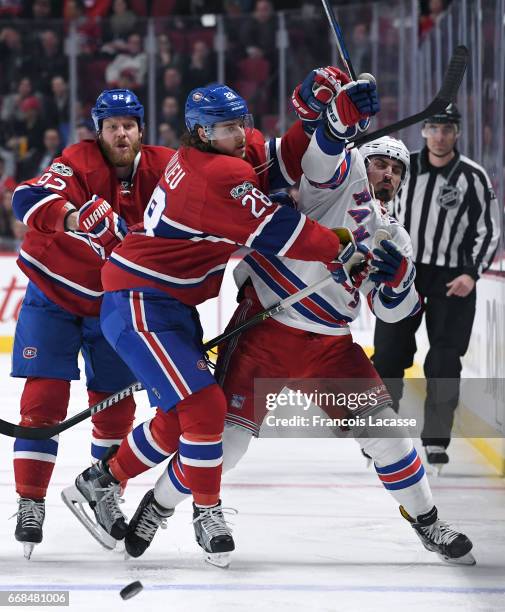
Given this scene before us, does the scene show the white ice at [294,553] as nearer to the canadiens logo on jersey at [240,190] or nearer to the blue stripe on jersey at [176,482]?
the blue stripe on jersey at [176,482]

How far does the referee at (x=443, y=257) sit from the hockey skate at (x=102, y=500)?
4.37 feet

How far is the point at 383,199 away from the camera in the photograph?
2.90 metres

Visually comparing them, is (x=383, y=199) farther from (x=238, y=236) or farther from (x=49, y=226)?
(x=49, y=226)

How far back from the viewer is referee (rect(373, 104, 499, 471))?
3.81 m

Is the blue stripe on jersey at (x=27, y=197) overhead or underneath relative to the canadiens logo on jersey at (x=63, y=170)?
underneath

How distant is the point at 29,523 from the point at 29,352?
0.41 meters

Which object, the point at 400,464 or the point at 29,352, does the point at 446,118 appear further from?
the point at 29,352

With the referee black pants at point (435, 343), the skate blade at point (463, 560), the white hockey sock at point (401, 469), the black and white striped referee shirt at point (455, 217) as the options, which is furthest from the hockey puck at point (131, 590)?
the black and white striped referee shirt at point (455, 217)

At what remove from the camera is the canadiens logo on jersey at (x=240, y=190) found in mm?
2445

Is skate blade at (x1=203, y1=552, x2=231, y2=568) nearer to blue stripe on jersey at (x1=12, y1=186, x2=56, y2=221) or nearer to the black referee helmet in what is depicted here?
blue stripe on jersey at (x1=12, y1=186, x2=56, y2=221)

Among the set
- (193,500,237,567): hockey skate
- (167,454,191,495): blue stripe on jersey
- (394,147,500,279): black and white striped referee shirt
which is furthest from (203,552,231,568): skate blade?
(394,147,500,279): black and white striped referee shirt

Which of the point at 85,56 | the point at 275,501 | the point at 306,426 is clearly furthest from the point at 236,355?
the point at 85,56

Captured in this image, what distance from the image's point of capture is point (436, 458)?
3689 millimetres

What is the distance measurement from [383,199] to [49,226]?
0.83 meters
